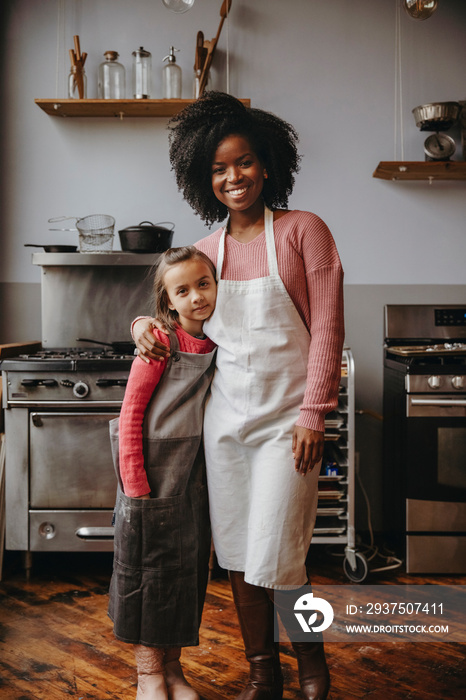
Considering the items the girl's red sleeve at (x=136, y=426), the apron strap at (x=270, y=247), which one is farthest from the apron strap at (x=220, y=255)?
the girl's red sleeve at (x=136, y=426)

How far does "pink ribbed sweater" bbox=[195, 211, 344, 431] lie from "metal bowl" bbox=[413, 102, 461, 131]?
67.9 inches

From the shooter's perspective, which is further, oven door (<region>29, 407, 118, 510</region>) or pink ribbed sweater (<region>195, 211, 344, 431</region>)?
oven door (<region>29, 407, 118, 510</region>)

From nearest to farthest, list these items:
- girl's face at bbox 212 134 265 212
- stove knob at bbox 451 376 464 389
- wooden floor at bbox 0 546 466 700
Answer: girl's face at bbox 212 134 265 212
wooden floor at bbox 0 546 466 700
stove knob at bbox 451 376 464 389

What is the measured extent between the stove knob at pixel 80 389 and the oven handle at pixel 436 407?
1.37 meters

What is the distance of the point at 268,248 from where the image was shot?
1.50 metres

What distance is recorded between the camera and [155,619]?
150 centimetres

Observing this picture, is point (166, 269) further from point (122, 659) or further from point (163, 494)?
point (122, 659)

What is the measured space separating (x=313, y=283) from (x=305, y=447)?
0.40 metres

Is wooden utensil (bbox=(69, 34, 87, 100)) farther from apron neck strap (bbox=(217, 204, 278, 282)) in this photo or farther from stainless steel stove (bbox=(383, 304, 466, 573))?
stainless steel stove (bbox=(383, 304, 466, 573))

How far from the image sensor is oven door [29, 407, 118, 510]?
245cm

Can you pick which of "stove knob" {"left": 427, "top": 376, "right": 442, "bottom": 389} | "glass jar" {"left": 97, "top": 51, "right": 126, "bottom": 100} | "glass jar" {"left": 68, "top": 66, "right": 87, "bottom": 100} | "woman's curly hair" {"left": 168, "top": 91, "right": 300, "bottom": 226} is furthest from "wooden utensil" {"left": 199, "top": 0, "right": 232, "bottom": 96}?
"stove knob" {"left": 427, "top": 376, "right": 442, "bottom": 389}

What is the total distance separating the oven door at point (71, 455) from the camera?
2445mm

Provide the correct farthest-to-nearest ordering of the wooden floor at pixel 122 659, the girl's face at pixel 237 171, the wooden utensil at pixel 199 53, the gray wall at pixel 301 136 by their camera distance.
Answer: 1. the gray wall at pixel 301 136
2. the wooden utensil at pixel 199 53
3. the wooden floor at pixel 122 659
4. the girl's face at pixel 237 171

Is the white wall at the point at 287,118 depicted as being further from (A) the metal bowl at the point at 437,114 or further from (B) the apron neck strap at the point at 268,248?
(B) the apron neck strap at the point at 268,248
